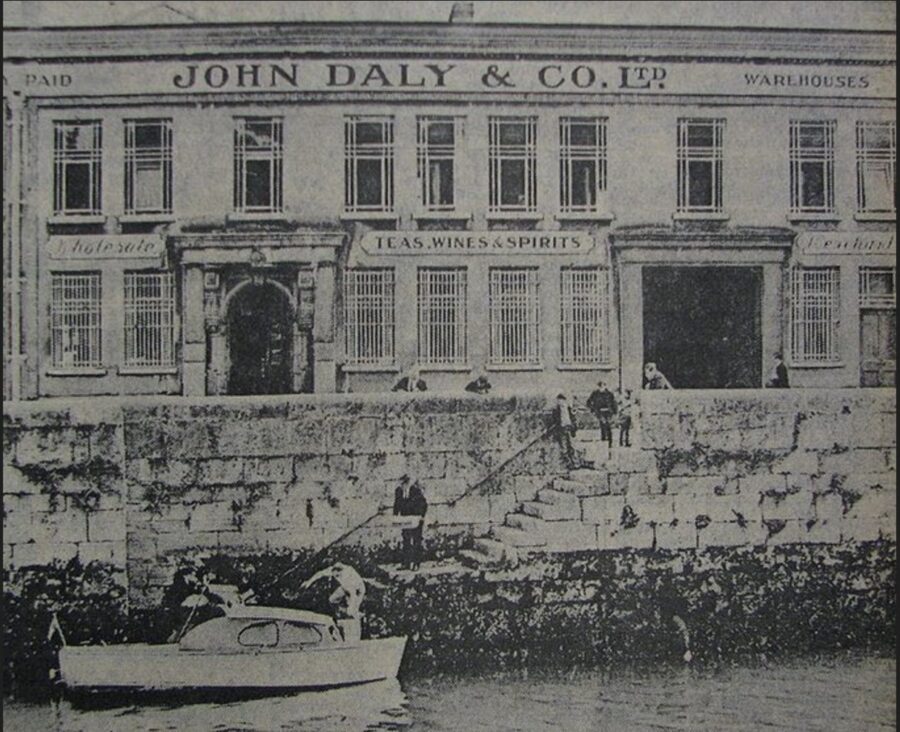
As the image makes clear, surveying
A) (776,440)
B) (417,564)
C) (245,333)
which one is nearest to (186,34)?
(245,333)

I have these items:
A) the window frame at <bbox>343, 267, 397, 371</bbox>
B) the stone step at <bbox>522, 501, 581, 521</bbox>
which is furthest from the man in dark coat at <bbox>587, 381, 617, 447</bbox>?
the window frame at <bbox>343, 267, 397, 371</bbox>

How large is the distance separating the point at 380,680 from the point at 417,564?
57cm

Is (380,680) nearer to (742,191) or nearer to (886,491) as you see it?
(886,491)

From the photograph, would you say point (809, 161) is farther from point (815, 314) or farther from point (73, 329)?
point (73, 329)

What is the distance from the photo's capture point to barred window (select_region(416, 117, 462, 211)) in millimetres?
4523

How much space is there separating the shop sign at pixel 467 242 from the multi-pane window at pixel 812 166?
43.1 inches

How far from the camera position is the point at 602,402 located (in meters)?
4.54

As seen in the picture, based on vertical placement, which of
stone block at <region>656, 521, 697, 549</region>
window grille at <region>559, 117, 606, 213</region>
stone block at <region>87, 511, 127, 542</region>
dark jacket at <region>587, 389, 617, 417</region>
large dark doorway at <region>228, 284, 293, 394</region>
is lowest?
stone block at <region>656, 521, 697, 549</region>

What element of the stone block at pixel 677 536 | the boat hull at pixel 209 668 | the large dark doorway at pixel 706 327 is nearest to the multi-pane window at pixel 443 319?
the large dark doorway at pixel 706 327

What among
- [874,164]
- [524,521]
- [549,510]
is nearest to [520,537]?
[524,521]

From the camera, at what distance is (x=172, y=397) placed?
14.7 ft

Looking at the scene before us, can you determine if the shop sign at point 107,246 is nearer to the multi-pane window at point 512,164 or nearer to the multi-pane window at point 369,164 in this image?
the multi-pane window at point 369,164

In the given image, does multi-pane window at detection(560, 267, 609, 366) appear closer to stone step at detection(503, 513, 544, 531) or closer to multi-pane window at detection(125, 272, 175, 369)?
stone step at detection(503, 513, 544, 531)

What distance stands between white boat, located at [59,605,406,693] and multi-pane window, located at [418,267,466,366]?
54.3 inches
